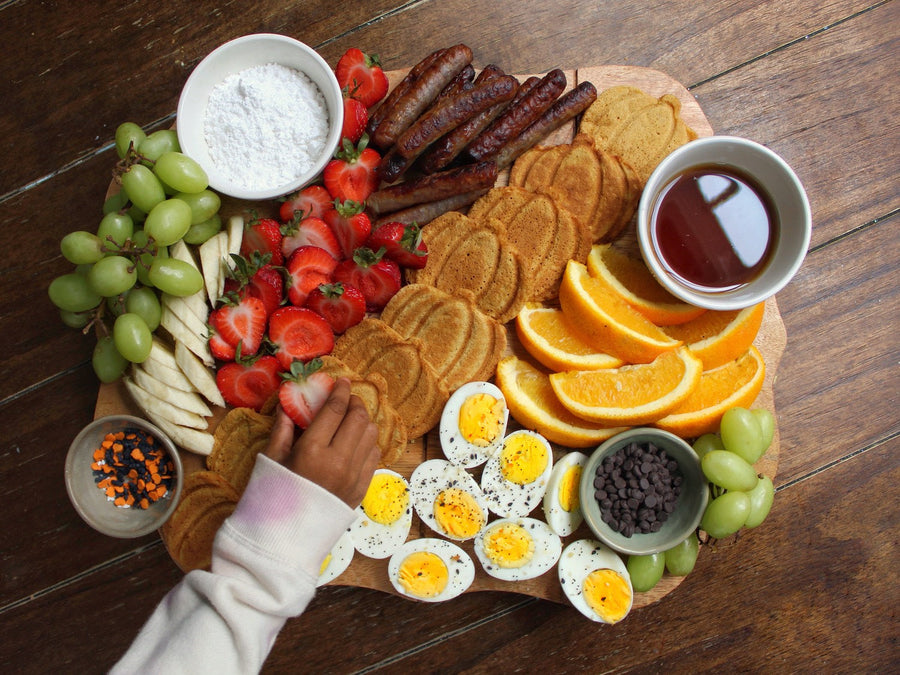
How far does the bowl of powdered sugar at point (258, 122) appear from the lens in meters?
1.63

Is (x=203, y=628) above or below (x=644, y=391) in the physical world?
above

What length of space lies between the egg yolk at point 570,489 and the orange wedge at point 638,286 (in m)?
0.46

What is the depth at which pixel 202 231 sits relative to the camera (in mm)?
1683

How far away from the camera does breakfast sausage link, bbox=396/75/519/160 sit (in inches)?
65.3

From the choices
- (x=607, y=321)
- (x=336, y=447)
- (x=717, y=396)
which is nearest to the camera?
(x=336, y=447)

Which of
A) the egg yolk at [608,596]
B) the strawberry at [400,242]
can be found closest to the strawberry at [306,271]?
the strawberry at [400,242]

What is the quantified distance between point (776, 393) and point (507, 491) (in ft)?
3.00

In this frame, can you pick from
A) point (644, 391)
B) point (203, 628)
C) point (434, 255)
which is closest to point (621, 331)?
point (644, 391)

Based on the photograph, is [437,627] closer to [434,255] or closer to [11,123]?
[434,255]

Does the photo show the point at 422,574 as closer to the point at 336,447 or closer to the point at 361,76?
the point at 336,447

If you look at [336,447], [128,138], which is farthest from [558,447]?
[128,138]

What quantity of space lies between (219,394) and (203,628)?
599mm

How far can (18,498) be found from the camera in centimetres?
195

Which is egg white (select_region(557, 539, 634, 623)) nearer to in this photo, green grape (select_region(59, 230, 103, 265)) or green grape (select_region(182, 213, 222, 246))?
green grape (select_region(182, 213, 222, 246))
